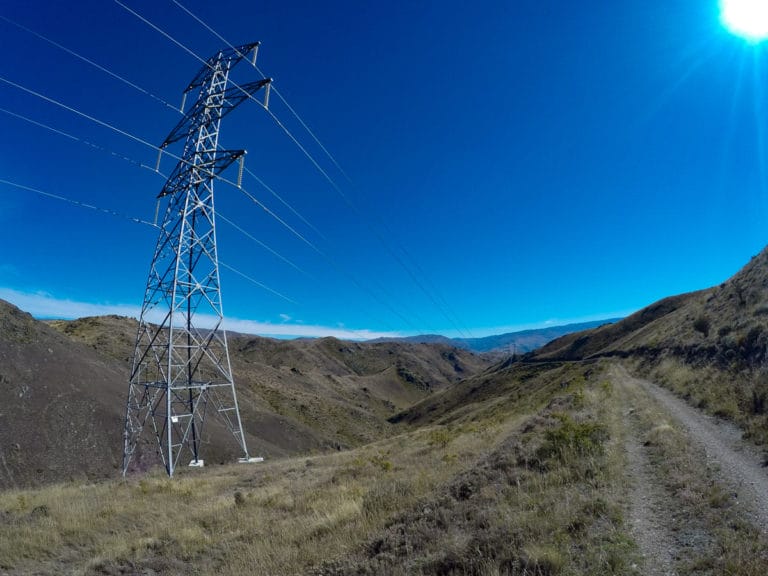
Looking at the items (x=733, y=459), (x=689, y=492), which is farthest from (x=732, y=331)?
(x=689, y=492)

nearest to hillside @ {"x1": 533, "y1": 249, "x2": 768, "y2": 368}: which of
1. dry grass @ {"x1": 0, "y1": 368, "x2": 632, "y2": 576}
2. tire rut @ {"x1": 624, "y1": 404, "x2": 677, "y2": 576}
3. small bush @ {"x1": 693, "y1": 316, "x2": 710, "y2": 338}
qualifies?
small bush @ {"x1": 693, "y1": 316, "x2": 710, "y2": 338}

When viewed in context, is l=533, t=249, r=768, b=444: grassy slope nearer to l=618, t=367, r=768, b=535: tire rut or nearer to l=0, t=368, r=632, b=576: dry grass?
l=618, t=367, r=768, b=535: tire rut

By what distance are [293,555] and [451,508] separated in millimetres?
3080

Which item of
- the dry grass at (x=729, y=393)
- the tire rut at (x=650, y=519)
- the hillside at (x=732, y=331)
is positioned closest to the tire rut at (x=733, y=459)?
the dry grass at (x=729, y=393)

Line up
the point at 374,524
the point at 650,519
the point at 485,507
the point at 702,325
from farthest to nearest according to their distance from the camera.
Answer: the point at 702,325 < the point at 374,524 < the point at 485,507 < the point at 650,519

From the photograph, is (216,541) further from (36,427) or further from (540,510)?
(36,427)

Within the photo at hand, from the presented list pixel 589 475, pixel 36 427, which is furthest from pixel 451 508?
pixel 36 427

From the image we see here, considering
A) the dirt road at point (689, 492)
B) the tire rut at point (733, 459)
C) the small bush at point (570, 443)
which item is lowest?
the tire rut at point (733, 459)

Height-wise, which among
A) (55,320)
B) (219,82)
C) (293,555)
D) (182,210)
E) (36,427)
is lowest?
(293,555)

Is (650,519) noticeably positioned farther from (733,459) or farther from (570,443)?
(733,459)

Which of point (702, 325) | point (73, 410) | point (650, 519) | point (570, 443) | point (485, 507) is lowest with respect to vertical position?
point (650, 519)

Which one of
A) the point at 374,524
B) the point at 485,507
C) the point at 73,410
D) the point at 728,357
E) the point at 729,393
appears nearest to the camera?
the point at 485,507

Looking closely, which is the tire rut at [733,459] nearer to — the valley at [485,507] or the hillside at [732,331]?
the valley at [485,507]

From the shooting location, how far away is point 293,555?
291 inches
